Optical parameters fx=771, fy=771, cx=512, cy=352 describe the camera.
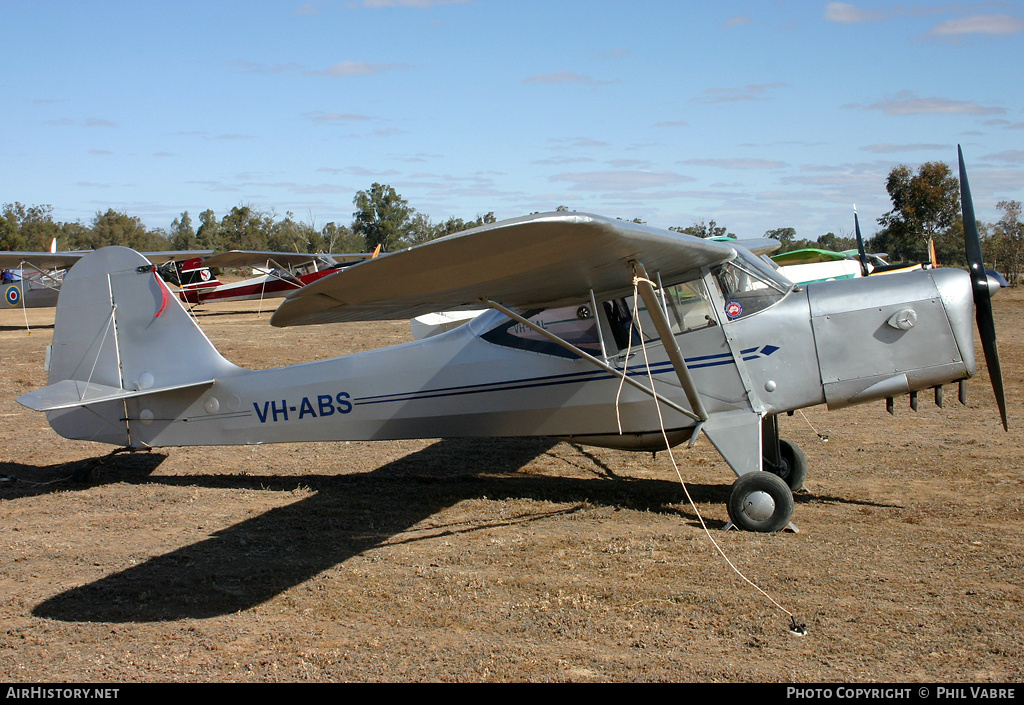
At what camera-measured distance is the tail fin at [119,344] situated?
793 centimetres

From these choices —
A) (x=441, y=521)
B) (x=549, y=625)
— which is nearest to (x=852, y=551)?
(x=549, y=625)

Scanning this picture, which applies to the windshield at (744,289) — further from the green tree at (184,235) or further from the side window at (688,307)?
the green tree at (184,235)

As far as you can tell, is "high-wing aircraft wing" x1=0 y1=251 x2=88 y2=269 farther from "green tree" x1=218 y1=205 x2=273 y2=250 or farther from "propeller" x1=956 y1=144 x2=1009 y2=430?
"green tree" x1=218 y1=205 x2=273 y2=250

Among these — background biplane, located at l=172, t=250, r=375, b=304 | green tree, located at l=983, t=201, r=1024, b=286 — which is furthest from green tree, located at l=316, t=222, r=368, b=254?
green tree, located at l=983, t=201, r=1024, b=286

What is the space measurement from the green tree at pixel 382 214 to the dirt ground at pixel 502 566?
7578 centimetres

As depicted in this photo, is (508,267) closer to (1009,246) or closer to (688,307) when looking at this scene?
(688,307)

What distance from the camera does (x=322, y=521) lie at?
681cm

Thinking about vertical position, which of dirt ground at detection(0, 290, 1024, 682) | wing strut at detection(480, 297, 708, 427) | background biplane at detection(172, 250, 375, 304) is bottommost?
dirt ground at detection(0, 290, 1024, 682)

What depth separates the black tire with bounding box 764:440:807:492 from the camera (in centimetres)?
726

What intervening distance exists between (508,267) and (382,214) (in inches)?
Result: 3240

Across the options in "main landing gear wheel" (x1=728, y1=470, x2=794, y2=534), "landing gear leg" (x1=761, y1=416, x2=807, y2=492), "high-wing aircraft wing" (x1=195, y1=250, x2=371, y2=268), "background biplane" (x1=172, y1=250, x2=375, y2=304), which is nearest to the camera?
"main landing gear wheel" (x1=728, y1=470, x2=794, y2=534)

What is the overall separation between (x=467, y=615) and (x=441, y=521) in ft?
6.99

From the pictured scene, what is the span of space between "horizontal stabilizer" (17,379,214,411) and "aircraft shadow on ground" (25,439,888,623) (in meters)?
1.06

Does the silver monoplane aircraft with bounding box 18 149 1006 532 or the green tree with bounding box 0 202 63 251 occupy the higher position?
the green tree with bounding box 0 202 63 251
